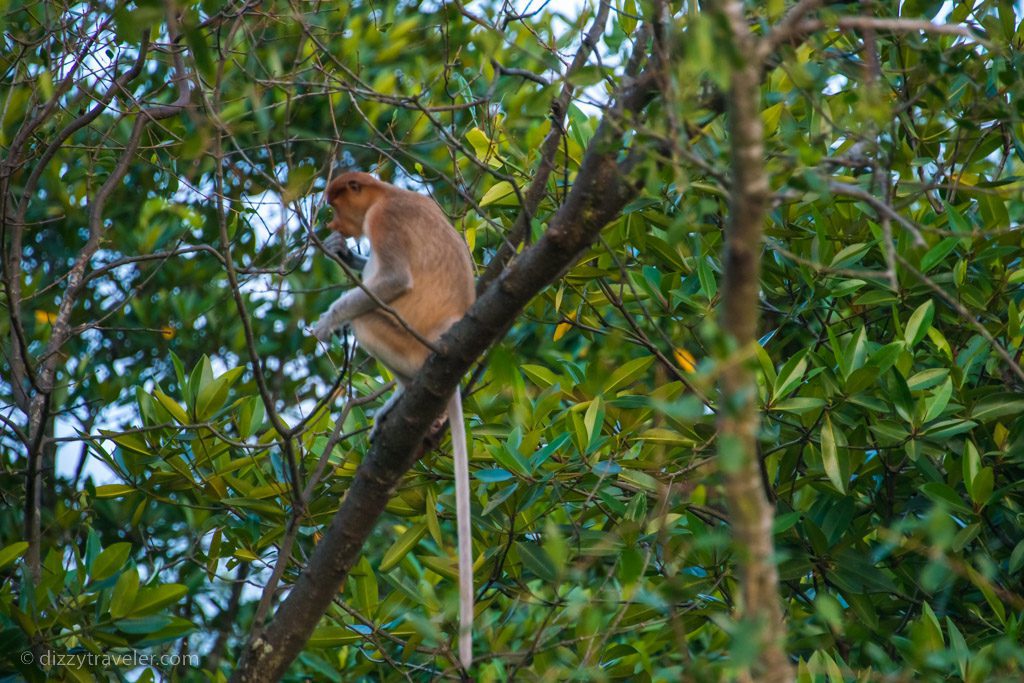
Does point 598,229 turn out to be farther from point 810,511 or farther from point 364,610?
point 364,610

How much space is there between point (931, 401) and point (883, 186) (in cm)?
116

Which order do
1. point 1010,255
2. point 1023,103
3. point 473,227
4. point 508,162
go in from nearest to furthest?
point 1023,103 → point 1010,255 → point 508,162 → point 473,227

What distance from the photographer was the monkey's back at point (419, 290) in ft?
13.0

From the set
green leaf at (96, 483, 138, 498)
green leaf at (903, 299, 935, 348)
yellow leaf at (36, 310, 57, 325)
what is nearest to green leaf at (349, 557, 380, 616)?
green leaf at (96, 483, 138, 498)

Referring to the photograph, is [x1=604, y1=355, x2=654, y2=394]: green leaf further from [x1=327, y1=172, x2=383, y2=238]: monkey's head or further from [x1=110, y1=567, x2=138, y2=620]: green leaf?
[x1=110, y1=567, x2=138, y2=620]: green leaf

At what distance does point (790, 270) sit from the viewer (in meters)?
3.64

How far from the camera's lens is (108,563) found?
3.45 metres

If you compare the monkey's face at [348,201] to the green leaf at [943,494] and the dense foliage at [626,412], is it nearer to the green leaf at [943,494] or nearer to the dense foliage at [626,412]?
the dense foliage at [626,412]

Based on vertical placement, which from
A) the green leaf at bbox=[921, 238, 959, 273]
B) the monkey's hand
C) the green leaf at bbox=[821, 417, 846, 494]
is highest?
the monkey's hand

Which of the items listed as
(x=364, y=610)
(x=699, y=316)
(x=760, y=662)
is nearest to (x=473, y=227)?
(x=699, y=316)

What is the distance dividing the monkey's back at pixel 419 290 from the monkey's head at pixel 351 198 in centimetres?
19

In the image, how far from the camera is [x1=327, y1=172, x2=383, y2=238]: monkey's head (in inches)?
167

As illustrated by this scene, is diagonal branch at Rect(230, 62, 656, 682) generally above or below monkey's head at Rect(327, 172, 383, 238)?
below

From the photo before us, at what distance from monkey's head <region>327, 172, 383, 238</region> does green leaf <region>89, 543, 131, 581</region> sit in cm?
148
